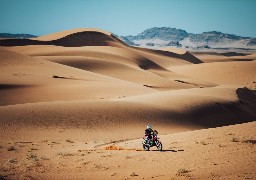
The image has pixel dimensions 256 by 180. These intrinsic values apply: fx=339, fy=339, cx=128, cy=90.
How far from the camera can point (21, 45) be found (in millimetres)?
85875

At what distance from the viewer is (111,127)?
2178 centimetres

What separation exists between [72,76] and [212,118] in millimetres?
19463

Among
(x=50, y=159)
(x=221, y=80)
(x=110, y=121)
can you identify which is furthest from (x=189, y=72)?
(x=50, y=159)

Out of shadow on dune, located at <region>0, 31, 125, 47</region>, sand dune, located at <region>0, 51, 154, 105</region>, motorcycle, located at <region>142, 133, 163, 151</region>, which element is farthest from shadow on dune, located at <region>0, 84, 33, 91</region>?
shadow on dune, located at <region>0, 31, 125, 47</region>

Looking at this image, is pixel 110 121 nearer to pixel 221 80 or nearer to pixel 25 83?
pixel 25 83

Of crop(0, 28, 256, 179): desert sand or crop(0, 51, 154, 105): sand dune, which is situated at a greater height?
crop(0, 51, 154, 105): sand dune

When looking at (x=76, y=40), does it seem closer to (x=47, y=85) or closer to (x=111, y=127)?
(x=47, y=85)

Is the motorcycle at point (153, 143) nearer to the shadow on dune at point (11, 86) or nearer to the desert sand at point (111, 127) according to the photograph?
the desert sand at point (111, 127)

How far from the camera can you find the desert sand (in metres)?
10.3

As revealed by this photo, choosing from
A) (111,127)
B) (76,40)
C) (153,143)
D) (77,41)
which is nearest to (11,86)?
(111,127)

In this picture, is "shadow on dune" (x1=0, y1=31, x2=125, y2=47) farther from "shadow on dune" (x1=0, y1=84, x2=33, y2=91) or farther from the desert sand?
"shadow on dune" (x1=0, y1=84, x2=33, y2=91)

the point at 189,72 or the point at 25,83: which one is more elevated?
the point at 189,72

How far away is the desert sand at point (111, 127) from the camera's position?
10.3 m

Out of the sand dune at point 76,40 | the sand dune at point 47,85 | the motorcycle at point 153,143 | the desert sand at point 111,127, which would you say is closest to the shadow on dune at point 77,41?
the sand dune at point 76,40
